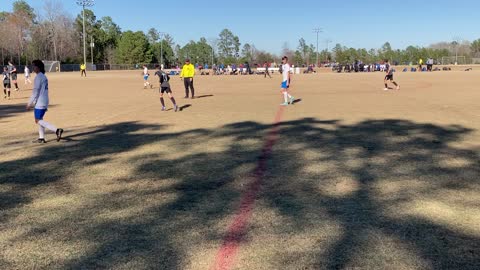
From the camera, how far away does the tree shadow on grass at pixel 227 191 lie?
393 cm

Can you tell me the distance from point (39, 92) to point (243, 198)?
18.9 ft

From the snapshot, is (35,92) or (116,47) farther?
(116,47)

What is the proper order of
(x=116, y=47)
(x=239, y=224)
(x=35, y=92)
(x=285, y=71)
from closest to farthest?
1. (x=239, y=224)
2. (x=35, y=92)
3. (x=285, y=71)
4. (x=116, y=47)

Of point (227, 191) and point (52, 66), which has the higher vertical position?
point (52, 66)

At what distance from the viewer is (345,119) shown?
12555 mm

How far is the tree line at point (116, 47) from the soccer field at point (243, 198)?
3997 inches

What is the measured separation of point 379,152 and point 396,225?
12.0 feet

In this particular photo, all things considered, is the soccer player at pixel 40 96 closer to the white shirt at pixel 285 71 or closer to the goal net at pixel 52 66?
the white shirt at pixel 285 71

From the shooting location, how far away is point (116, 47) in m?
139

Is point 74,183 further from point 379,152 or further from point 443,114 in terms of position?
point 443,114

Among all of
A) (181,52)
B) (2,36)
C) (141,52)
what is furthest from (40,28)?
(181,52)

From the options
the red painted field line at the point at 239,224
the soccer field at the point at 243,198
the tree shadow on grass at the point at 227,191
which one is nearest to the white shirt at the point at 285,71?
the soccer field at the point at 243,198

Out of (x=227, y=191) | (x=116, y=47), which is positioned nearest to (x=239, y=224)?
(x=227, y=191)

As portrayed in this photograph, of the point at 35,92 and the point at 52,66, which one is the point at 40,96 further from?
the point at 52,66
